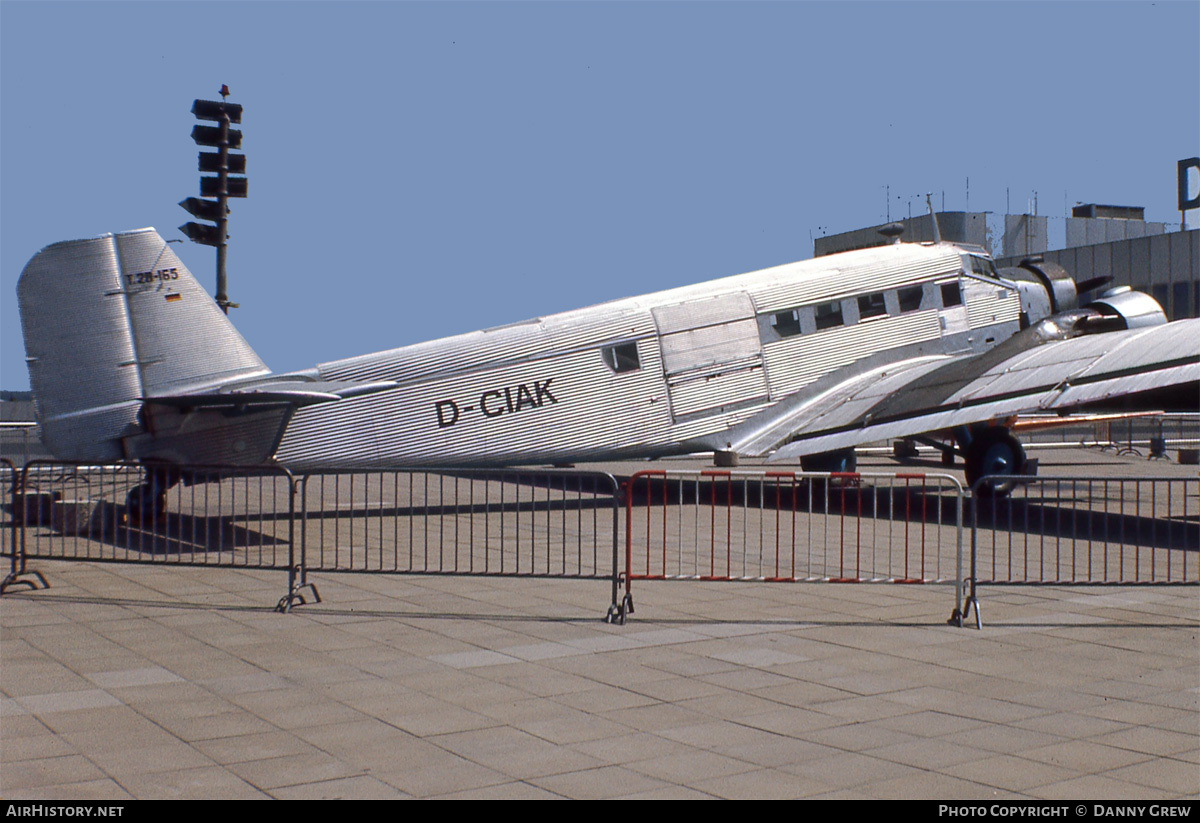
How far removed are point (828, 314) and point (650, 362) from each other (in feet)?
11.2

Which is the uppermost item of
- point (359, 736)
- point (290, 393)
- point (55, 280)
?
point (55, 280)

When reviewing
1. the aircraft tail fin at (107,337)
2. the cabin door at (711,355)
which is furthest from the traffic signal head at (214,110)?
the cabin door at (711,355)

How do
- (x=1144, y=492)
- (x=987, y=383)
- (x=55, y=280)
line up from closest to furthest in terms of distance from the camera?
1. (x=55, y=280)
2. (x=987, y=383)
3. (x=1144, y=492)

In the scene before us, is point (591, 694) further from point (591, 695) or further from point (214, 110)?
point (214, 110)

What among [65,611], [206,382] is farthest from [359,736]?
[206,382]

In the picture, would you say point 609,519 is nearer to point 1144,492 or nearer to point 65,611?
point 65,611

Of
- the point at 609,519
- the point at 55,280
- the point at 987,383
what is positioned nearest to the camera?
the point at 55,280

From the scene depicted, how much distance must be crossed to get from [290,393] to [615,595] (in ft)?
16.3

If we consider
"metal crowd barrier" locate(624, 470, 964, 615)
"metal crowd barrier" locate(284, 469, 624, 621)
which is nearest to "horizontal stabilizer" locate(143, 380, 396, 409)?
"metal crowd barrier" locate(284, 469, 624, 621)

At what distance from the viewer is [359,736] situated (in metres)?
5.88

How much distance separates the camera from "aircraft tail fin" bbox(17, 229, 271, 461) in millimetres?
13203

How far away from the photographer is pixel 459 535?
1386 cm

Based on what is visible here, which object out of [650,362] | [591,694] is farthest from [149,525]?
[650,362]

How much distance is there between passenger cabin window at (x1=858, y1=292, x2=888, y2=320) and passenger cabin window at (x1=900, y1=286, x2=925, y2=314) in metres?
0.36
